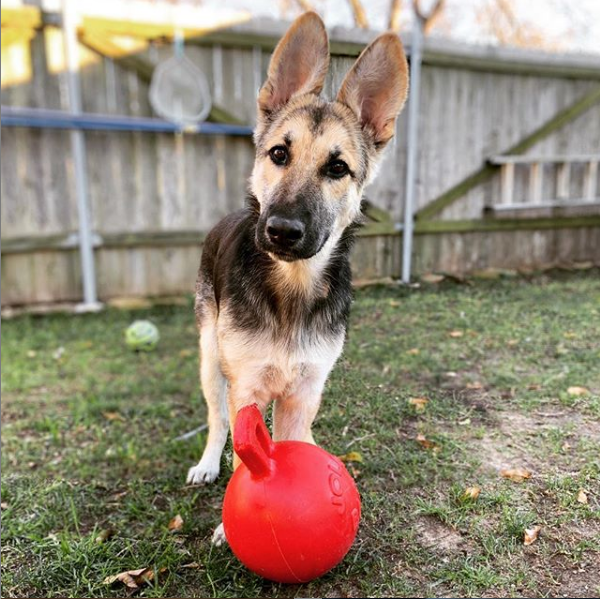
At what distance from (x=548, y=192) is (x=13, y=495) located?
3082mm

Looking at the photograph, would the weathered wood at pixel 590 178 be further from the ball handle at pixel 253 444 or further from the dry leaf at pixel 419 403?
the ball handle at pixel 253 444

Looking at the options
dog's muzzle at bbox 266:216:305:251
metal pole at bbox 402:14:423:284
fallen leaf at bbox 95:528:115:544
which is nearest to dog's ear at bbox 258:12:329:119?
metal pole at bbox 402:14:423:284

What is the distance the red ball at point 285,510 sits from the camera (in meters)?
1.80

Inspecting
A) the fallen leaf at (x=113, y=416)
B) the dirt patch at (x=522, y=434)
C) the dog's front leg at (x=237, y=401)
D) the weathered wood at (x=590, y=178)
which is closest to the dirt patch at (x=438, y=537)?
the dirt patch at (x=522, y=434)

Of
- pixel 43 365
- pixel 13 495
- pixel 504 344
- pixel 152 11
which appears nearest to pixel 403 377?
pixel 504 344

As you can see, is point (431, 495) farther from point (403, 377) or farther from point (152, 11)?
point (152, 11)

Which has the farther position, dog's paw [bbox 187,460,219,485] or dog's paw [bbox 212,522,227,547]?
dog's paw [bbox 187,460,219,485]

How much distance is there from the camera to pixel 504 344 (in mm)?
2301

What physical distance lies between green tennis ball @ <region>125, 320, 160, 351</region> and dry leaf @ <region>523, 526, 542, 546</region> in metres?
3.83

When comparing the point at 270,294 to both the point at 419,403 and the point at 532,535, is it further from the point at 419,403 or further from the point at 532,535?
the point at 532,535

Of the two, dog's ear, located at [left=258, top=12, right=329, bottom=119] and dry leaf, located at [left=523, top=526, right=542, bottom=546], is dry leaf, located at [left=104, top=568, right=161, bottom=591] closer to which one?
dry leaf, located at [left=523, top=526, right=542, bottom=546]

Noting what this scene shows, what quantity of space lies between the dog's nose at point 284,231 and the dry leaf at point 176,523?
1468 mm

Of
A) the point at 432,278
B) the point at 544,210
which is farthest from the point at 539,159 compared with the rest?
the point at 432,278

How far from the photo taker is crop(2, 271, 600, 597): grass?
1829mm
